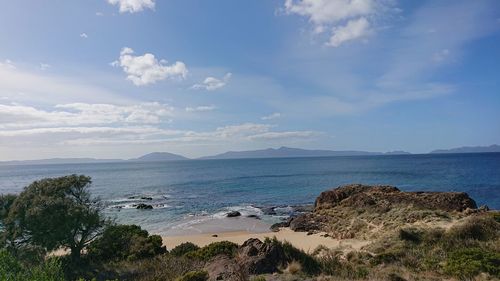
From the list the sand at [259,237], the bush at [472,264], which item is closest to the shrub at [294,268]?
the bush at [472,264]

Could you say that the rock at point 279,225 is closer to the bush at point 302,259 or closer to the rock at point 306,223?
the rock at point 306,223

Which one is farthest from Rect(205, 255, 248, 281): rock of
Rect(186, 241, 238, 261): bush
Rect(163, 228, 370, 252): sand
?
Rect(163, 228, 370, 252): sand

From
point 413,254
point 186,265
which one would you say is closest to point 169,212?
point 186,265

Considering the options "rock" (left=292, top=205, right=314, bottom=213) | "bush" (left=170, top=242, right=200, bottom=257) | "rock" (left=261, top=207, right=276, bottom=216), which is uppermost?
"bush" (left=170, top=242, right=200, bottom=257)

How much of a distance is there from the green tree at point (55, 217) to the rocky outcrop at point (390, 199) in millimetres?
28664

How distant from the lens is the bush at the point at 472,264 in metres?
14.2

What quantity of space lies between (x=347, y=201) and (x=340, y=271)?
103 ft

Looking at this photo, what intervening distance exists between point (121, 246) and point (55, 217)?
5151 mm

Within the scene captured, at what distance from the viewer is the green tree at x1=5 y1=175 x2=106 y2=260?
20547 millimetres

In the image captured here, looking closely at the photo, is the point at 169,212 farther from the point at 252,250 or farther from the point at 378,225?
the point at 252,250

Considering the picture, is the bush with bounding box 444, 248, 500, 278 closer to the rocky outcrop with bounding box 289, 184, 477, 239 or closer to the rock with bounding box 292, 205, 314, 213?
the rocky outcrop with bounding box 289, 184, 477, 239

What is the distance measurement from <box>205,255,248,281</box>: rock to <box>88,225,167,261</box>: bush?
8.89m

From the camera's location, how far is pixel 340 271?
14.9 metres

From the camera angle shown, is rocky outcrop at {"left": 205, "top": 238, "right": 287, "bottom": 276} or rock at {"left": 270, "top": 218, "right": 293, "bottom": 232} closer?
rocky outcrop at {"left": 205, "top": 238, "right": 287, "bottom": 276}
